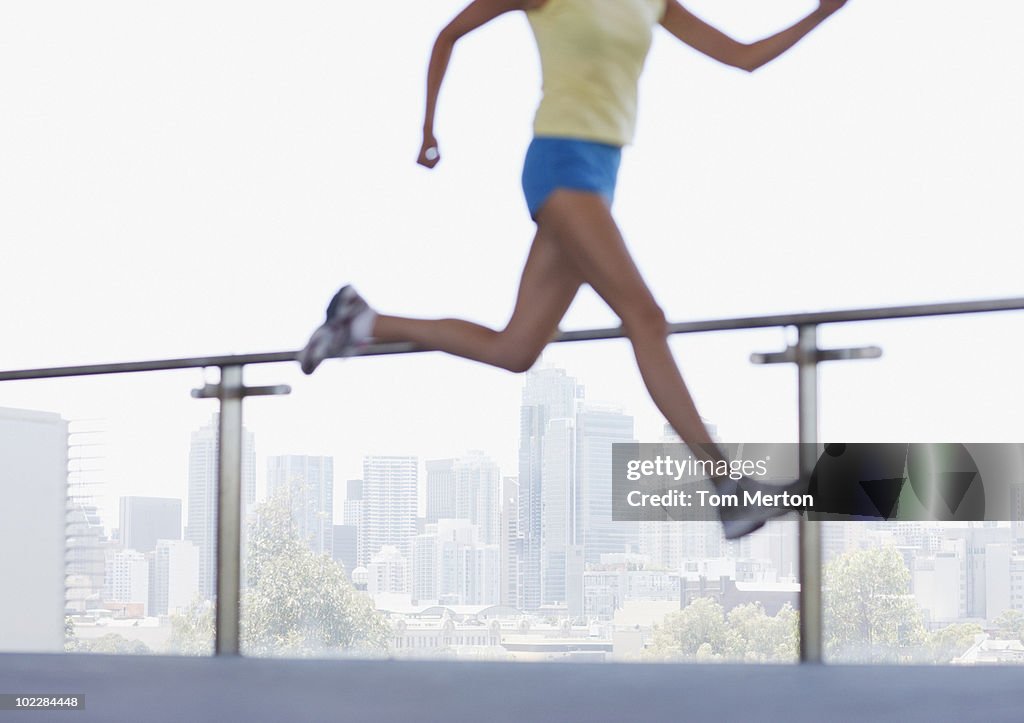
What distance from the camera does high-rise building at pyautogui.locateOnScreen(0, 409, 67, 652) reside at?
10.1 feet

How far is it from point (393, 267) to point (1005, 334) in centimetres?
2455

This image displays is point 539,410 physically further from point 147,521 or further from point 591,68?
point 591,68

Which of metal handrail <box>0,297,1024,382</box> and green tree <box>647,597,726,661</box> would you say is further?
green tree <box>647,597,726,661</box>

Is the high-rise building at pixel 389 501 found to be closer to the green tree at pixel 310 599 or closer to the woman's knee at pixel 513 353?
the green tree at pixel 310 599

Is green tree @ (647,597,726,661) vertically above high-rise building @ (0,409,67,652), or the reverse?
high-rise building @ (0,409,67,652)

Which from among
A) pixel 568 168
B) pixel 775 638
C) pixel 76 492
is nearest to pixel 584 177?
pixel 568 168

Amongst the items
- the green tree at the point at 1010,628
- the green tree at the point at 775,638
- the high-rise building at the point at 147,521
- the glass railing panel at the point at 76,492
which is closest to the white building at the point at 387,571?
the green tree at the point at 1010,628

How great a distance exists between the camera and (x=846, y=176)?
29.3 m

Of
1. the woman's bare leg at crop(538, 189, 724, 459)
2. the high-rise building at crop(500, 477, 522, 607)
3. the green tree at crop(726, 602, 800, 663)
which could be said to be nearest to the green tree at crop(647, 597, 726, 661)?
the green tree at crop(726, 602, 800, 663)

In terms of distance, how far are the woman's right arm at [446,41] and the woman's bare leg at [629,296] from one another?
0.95ft

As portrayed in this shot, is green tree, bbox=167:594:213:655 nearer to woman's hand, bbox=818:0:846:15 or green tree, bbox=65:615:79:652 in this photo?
green tree, bbox=65:615:79:652

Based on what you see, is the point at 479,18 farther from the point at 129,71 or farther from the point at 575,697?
the point at 129,71

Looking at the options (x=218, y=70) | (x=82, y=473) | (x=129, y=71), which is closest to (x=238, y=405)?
(x=82, y=473)

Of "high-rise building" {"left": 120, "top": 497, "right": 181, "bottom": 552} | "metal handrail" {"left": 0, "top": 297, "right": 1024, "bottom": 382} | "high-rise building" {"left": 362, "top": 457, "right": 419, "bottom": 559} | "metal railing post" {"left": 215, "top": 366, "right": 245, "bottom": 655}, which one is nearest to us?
"metal handrail" {"left": 0, "top": 297, "right": 1024, "bottom": 382}
